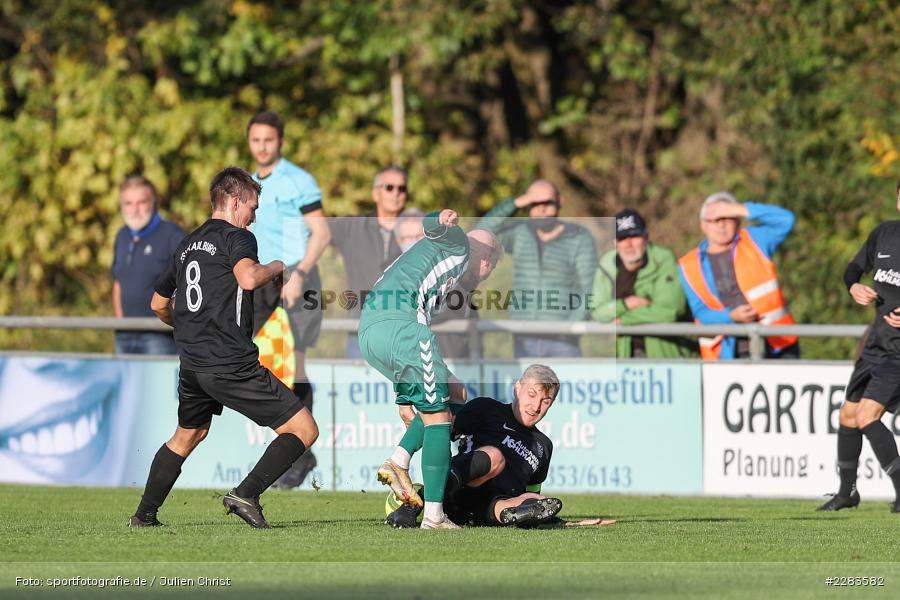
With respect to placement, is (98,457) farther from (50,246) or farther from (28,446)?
(50,246)

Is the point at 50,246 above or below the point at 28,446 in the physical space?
above

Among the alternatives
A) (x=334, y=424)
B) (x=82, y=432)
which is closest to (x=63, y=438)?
(x=82, y=432)

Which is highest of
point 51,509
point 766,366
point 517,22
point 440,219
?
point 517,22

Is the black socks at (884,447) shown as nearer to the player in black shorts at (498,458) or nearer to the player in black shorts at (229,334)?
the player in black shorts at (498,458)

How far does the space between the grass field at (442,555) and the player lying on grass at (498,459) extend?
243mm

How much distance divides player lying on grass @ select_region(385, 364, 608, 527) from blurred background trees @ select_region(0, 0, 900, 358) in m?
9.49

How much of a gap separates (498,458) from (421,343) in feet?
2.75

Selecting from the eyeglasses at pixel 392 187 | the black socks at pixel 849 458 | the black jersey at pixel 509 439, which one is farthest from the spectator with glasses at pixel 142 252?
the black socks at pixel 849 458

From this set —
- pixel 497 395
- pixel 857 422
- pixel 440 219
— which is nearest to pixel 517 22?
pixel 497 395

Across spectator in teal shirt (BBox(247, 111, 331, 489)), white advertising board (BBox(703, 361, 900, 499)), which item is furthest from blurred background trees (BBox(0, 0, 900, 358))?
spectator in teal shirt (BBox(247, 111, 331, 489))

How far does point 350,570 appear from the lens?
725 cm

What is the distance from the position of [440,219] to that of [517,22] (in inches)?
584

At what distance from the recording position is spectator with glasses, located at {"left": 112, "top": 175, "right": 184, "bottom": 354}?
1317 cm

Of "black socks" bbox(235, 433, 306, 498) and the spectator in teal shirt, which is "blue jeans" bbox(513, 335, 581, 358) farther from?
"black socks" bbox(235, 433, 306, 498)
